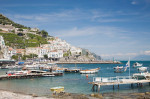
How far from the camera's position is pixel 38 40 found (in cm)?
19575

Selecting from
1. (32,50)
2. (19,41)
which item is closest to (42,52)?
(32,50)

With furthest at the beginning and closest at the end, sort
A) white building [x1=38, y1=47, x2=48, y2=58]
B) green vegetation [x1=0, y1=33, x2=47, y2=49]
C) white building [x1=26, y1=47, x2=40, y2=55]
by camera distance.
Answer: white building [x1=38, y1=47, x2=48, y2=58], green vegetation [x1=0, y1=33, x2=47, y2=49], white building [x1=26, y1=47, x2=40, y2=55]

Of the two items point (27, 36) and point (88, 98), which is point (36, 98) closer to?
point (88, 98)

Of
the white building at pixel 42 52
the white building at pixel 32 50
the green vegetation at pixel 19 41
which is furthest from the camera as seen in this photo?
the white building at pixel 42 52

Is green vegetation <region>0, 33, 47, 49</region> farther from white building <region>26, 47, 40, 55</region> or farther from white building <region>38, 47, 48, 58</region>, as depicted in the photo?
white building <region>38, 47, 48, 58</region>

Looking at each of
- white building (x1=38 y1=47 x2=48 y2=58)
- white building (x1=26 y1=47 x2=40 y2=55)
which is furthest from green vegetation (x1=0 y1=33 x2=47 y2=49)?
white building (x1=38 y1=47 x2=48 y2=58)

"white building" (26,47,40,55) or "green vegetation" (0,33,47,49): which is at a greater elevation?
"green vegetation" (0,33,47,49)

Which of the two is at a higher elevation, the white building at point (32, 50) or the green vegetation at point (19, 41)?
the green vegetation at point (19, 41)

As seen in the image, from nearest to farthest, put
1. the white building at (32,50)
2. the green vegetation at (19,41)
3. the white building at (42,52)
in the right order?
the white building at (32,50) < the green vegetation at (19,41) < the white building at (42,52)

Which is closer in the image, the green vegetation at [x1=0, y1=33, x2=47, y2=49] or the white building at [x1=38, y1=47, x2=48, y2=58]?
the green vegetation at [x1=0, y1=33, x2=47, y2=49]

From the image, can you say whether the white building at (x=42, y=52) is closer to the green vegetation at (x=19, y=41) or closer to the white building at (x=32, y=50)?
the white building at (x=32, y=50)

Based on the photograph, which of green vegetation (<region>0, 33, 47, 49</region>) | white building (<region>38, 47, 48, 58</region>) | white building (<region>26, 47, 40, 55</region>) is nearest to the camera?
white building (<region>26, 47, 40, 55</region>)

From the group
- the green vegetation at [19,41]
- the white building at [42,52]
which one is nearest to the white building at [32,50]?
the white building at [42,52]

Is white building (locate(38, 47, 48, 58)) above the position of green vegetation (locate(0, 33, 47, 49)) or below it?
below
